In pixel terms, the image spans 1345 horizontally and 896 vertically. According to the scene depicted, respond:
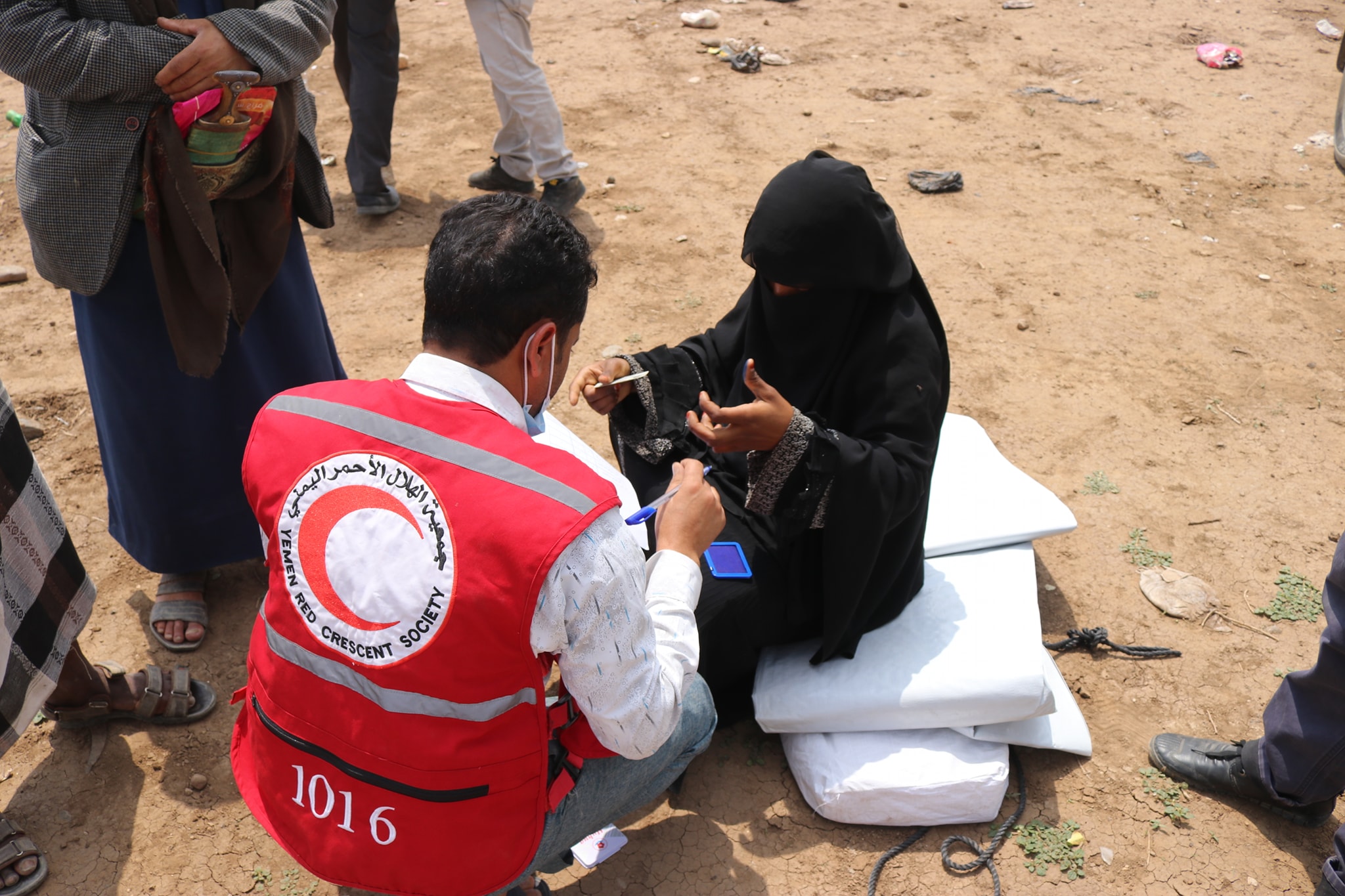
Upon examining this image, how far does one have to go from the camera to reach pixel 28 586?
221 cm

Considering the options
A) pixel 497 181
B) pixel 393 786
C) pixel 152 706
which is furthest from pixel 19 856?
pixel 497 181

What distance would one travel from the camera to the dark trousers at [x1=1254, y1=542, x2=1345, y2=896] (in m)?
2.09

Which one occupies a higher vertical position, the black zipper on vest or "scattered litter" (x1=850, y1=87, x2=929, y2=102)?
the black zipper on vest

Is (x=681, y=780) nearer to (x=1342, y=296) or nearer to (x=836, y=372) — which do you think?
(x=836, y=372)

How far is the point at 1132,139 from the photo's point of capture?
19.2 feet

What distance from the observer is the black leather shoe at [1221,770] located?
7.72 ft

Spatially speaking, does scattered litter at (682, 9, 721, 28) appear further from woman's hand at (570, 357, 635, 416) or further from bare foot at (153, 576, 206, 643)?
bare foot at (153, 576, 206, 643)

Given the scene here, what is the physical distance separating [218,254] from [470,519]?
1409 millimetres

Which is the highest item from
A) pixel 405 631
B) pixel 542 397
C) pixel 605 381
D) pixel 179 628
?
pixel 542 397

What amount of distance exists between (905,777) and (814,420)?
885mm

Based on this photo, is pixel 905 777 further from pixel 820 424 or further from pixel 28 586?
pixel 28 586

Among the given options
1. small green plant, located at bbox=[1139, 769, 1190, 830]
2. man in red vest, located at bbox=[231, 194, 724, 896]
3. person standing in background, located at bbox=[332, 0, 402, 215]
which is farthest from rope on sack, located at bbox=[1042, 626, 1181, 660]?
person standing in background, located at bbox=[332, 0, 402, 215]

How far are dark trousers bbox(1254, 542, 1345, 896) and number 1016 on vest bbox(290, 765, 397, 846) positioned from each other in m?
1.93

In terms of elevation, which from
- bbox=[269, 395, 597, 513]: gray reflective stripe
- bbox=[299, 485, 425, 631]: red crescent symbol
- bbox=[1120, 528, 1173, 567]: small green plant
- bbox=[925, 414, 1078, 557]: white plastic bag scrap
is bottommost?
bbox=[1120, 528, 1173, 567]: small green plant
